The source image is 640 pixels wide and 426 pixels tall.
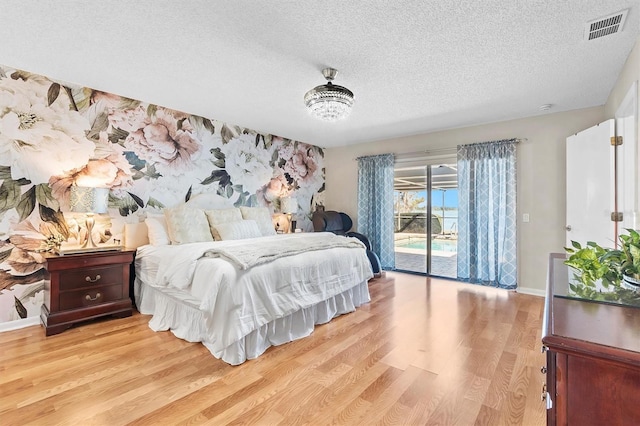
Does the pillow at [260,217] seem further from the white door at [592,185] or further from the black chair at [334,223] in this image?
the white door at [592,185]

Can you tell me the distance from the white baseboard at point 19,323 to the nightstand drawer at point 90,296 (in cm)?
47

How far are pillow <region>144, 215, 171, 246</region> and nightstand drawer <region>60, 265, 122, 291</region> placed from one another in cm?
43

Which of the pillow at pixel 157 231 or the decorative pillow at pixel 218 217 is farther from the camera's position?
the decorative pillow at pixel 218 217

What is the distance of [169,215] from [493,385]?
350 cm

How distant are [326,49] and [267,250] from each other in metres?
1.74

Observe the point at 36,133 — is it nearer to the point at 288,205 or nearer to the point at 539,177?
the point at 288,205

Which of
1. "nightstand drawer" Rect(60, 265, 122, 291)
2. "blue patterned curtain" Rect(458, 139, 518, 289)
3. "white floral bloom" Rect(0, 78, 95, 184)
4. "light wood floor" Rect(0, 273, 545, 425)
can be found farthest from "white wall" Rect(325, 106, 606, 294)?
"white floral bloom" Rect(0, 78, 95, 184)

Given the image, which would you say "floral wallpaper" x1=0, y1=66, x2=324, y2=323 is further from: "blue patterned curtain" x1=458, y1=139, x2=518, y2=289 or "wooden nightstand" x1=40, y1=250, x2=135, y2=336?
"blue patterned curtain" x1=458, y1=139, x2=518, y2=289

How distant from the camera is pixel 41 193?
2.91 m

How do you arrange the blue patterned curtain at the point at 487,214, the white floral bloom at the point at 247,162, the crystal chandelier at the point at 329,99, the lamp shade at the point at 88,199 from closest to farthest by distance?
1. the crystal chandelier at the point at 329,99
2. the lamp shade at the point at 88,199
3. the blue patterned curtain at the point at 487,214
4. the white floral bloom at the point at 247,162

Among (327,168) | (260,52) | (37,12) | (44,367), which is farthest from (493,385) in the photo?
(327,168)

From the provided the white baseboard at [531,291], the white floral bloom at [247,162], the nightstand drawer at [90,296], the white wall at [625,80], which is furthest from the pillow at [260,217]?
the white wall at [625,80]

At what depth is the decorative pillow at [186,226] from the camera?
3.40 m

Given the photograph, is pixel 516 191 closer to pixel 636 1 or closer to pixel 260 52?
pixel 636 1
